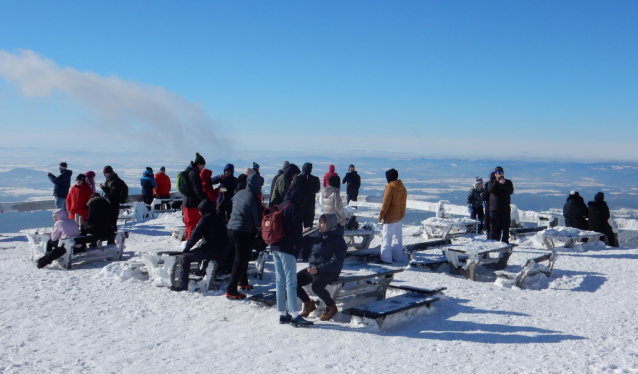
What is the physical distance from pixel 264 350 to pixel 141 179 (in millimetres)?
13424

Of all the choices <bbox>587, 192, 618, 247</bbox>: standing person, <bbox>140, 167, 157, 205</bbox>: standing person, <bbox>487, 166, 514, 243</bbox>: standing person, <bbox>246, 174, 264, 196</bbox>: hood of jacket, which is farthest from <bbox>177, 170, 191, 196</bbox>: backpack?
<bbox>587, 192, 618, 247</bbox>: standing person

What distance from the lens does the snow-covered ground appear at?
4.36 m

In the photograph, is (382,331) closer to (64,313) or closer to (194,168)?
(64,313)

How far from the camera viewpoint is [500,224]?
10.5 metres

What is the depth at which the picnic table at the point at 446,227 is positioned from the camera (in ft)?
37.9

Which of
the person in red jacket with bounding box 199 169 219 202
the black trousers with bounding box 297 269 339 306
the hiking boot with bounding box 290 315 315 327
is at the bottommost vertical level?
the hiking boot with bounding box 290 315 315 327

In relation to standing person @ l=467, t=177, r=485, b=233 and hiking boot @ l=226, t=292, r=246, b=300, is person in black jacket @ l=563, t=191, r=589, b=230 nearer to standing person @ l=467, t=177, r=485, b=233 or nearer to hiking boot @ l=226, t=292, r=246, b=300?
standing person @ l=467, t=177, r=485, b=233

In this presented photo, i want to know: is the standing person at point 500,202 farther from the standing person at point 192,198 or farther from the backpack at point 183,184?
the backpack at point 183,184

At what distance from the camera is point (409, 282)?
7.54 metres

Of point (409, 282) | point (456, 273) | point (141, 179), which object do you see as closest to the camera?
point (409, 282)

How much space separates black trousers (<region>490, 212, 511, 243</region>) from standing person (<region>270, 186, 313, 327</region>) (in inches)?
252

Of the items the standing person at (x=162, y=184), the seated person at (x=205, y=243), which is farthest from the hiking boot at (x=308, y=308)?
the standing person at (x=162, y=184)

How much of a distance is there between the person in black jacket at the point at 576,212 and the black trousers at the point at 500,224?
3021 millimetres

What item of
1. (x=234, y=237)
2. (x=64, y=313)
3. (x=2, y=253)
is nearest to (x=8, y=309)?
(x=64, y=313)
